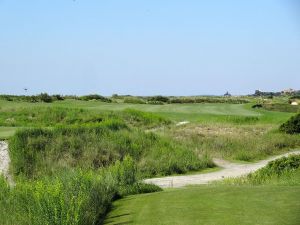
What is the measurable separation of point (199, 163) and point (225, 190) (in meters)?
17.2

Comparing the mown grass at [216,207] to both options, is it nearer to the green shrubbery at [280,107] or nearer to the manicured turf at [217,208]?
the manicured turf at [217,208]

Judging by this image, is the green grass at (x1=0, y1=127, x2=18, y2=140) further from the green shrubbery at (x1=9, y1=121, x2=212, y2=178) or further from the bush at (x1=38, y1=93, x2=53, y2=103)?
the bush at (x1=38, y1=93, x2=53, y2=103)

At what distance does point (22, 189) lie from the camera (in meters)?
14.2

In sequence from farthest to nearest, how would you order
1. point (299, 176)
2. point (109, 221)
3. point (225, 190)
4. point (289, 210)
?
point (299, 176) < point (225, 190) < point (109, 221) < point (289, 210)

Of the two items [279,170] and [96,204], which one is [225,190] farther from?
[279,170]

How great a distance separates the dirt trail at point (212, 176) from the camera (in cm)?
2361

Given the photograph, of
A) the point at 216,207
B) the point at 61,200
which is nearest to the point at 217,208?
the point at 216,207

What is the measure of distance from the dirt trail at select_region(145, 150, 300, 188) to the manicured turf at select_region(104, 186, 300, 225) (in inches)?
327

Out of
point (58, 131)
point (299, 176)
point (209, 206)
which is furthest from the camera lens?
point (58, 131)

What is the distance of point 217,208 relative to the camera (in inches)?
458

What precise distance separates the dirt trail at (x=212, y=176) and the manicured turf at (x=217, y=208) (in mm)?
8304

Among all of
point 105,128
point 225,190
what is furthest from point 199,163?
point 225,190

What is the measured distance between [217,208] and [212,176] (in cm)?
1533

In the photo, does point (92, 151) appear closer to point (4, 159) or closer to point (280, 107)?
point (4, 159)
